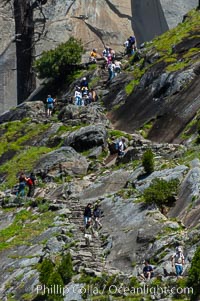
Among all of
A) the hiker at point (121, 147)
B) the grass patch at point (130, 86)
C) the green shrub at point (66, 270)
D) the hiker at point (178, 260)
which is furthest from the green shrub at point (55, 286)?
the grass patch at point (130, 86)

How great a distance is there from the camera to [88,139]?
1462 inches

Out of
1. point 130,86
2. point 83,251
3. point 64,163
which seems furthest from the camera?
point 130,86

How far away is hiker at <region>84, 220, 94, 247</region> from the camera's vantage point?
27.8 metres

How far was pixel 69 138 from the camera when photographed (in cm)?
3784

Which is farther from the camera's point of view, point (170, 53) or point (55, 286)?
point (170, 53)

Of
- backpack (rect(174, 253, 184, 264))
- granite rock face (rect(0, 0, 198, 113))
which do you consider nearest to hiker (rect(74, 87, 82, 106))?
granite rock face (rect(0, 0, 198, 113))

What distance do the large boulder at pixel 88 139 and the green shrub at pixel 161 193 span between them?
27.6 ft

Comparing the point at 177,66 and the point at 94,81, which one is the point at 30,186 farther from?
the point at 94,81

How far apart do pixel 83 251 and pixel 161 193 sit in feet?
9.78

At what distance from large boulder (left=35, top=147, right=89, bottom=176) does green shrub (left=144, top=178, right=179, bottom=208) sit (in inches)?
271

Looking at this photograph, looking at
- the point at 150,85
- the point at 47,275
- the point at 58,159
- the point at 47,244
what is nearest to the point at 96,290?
the point at 47,275

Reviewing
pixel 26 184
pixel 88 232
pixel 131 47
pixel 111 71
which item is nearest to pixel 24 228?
pixel 88 232

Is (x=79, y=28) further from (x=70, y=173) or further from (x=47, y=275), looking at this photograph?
(x=47, y=275)

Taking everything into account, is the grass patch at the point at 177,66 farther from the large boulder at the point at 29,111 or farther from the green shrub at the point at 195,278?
the green shrub at the point at 195,278
